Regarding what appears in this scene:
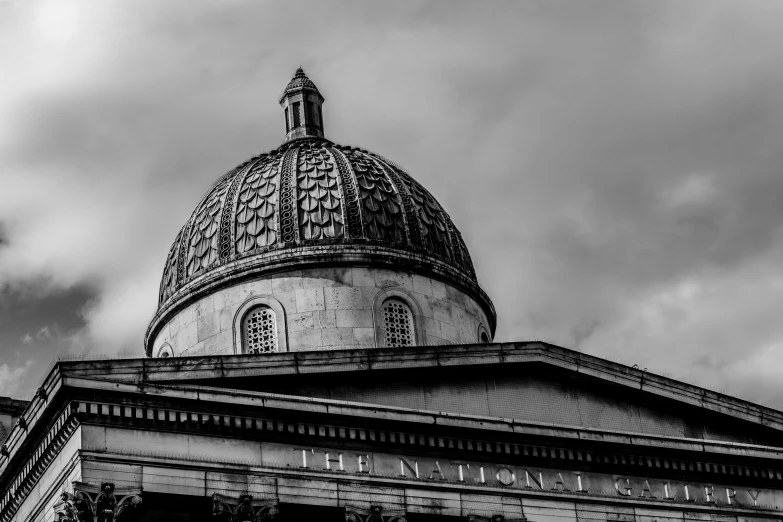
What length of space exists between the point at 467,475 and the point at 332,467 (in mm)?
2964

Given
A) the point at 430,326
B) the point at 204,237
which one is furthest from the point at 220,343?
the point at 430,326

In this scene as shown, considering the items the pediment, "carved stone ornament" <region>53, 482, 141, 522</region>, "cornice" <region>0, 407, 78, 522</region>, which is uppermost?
the pediment

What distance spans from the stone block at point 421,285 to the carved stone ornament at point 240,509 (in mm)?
13049

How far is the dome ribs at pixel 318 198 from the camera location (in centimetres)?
4072

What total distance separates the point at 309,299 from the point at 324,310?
0.50 metres

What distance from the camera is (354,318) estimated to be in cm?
3928

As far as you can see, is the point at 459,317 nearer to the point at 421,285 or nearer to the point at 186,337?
the point at 421,285

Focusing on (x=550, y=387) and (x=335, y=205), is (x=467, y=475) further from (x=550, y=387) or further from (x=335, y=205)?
(x=335, y=205)

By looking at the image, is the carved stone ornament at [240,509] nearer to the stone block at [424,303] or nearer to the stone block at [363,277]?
the stone block at [363,277]

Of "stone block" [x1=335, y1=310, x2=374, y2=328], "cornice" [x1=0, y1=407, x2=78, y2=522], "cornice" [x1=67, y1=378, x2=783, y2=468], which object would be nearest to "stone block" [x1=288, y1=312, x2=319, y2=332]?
"stone block" [x1=335, y1=310, x2=374, y2=328]

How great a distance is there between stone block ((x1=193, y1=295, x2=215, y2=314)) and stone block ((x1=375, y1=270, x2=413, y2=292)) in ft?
14.4

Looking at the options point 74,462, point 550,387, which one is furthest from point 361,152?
point 74,462

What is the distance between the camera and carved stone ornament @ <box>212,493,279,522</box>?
2809 cm

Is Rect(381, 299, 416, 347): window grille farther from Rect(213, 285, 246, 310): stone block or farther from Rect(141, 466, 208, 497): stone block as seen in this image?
Rect(141, 466, 208, 497): stone block
